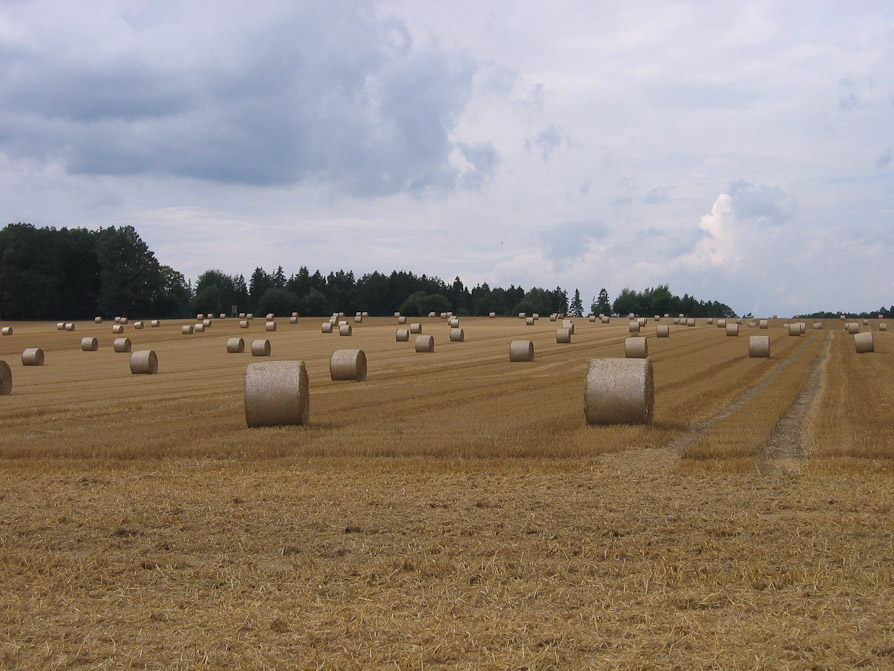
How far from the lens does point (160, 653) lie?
20.2 ft

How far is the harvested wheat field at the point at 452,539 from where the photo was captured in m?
6.30

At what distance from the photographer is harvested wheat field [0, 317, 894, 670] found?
6.30 meters

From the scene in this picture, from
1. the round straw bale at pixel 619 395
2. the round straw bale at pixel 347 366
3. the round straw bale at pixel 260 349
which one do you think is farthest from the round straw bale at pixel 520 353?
the round straw bale at pixel 619 395

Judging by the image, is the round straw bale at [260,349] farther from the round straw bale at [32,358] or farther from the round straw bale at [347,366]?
the round straw bale at [347,366]

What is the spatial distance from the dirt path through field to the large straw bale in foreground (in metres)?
8.69

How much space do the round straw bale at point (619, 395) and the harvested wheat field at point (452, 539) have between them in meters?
0.38

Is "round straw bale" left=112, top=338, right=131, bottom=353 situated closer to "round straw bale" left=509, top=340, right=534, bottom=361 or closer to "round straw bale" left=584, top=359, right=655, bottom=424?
"round straw bale" left=509, top=340, right=534, bottom=361

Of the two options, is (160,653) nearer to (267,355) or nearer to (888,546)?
(888,546)

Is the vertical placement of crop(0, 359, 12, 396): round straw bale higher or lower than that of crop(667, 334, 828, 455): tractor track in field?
higher

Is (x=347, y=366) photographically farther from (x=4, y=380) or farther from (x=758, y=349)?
(x=758, y=349)

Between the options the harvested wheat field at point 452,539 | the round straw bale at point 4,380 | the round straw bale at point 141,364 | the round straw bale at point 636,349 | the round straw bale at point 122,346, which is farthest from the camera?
the round straw bale at point 122,346

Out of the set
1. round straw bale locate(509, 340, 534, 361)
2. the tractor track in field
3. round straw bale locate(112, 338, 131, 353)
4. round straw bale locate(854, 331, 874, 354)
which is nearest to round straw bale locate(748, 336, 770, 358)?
the tractor track in field

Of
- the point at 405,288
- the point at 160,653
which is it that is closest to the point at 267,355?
the point at 160,653

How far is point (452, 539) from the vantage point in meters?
9.02
